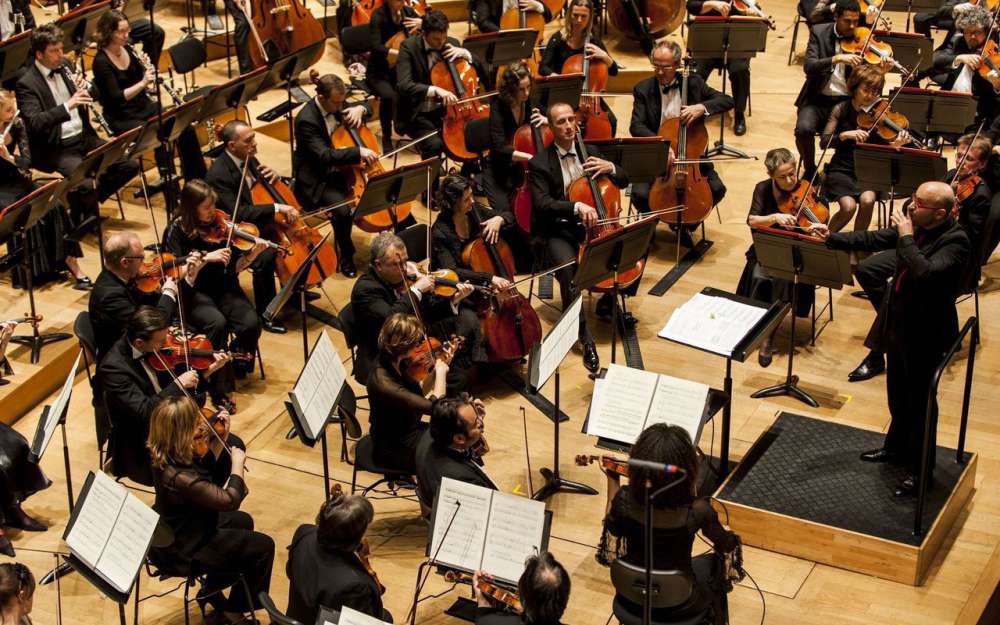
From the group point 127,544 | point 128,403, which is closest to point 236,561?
point 127,544

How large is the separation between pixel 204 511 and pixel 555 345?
62.1 inches

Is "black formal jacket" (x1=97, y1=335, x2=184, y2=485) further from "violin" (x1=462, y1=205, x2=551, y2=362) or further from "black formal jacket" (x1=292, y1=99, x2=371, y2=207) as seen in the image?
"black formal jacket" (x1=292, y1=99, x2=371, y2=207)

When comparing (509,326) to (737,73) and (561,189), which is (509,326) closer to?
(561,189)

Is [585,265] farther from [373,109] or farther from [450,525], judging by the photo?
[373,109]

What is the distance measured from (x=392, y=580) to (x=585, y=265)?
68.5 inches

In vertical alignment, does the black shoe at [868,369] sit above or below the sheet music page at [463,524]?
below

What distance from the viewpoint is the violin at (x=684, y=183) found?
7.68 metres

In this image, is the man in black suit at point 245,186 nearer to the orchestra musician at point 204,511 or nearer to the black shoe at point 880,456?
the orchestra musician at point 204,511

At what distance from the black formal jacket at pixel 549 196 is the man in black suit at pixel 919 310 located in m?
1.98

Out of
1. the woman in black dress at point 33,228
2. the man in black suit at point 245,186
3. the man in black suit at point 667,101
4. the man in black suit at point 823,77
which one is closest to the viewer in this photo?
the man in black suit at point 245,186

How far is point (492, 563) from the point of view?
4.63m

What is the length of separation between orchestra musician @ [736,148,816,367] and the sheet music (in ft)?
3.55

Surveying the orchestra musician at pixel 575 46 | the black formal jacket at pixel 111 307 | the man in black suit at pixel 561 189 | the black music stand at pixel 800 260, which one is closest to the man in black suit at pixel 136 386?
the black formal jacket at pixel 111 307

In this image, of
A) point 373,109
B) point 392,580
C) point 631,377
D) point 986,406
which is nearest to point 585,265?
point 631,377
